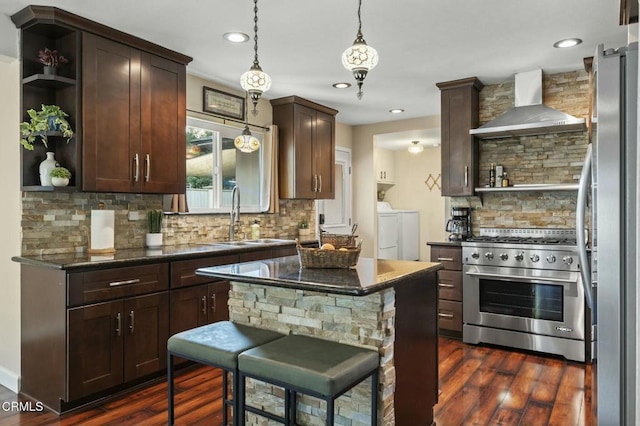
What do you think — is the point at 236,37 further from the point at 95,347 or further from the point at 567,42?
the point at 567,42

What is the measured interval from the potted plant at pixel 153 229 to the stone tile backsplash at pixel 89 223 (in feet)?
0.26

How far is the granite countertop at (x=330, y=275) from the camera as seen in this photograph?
6.07 ft

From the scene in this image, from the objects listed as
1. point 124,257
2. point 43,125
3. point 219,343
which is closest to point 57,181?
point 43,125

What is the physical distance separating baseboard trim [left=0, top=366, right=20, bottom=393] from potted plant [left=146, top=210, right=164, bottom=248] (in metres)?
1.29

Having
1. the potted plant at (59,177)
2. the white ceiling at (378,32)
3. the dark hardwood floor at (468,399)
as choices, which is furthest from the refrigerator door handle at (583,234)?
the potted plant at (59,177)

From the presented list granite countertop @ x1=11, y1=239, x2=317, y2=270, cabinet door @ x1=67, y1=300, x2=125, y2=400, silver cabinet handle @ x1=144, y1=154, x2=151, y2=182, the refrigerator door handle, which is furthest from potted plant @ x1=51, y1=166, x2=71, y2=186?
the refrigerator door handle

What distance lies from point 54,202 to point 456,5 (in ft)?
10.1

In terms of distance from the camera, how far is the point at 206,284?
11.8 feet

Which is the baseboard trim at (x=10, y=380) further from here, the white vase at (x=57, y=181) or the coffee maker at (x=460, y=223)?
the coffee maker at (x=460, y=223)

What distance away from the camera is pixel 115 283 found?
294 cm

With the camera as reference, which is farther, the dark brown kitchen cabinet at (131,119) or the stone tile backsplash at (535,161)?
the stone tile backsplash at (535,161)

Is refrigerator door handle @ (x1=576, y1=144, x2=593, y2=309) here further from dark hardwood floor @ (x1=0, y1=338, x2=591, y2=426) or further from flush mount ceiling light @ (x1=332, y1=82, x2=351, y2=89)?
flush mount ceiling light @ (x1=332, y1=82, x2=351, y2=89)

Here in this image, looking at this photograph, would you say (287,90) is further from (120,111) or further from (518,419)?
(518,419)

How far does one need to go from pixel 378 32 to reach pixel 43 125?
2.41m
